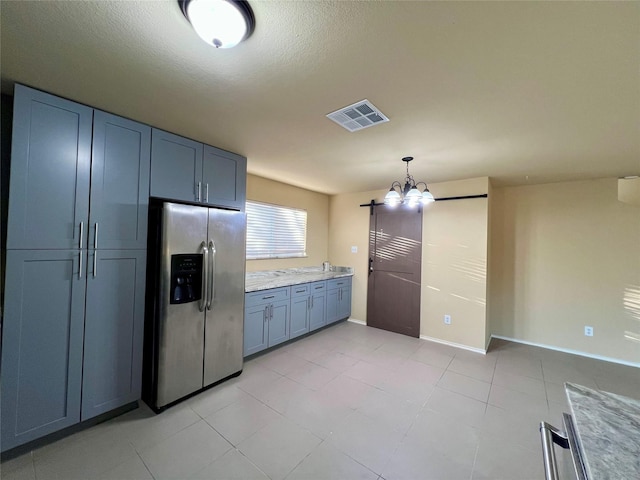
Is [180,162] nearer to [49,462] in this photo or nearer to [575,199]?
[49,462]

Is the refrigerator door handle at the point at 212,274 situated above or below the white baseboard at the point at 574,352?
above

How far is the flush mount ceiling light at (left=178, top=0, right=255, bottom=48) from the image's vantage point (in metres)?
1.04

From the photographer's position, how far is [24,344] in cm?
169

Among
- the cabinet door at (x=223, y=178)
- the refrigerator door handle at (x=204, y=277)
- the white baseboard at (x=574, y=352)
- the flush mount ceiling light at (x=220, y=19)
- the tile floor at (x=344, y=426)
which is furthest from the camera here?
the white baseboard at (x=574, y=352)

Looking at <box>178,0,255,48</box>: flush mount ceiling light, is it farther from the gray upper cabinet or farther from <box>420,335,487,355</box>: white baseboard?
<box>420,335,487,355</box>: white baseboard

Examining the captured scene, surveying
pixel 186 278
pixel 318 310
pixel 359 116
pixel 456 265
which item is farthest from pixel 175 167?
pixel 456 265

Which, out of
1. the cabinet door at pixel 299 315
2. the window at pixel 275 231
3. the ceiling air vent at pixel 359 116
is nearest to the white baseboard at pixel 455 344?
the cabinet door at pixel 299 315

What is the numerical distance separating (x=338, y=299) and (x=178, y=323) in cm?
278

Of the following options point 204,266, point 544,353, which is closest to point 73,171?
point 204,266

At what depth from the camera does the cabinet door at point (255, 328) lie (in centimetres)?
304

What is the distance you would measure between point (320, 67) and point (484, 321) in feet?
12.2

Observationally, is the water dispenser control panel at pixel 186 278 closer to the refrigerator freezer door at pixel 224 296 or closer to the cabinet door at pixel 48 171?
the refrigerator freezer door at pixel 224 296

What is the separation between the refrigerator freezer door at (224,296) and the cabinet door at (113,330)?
558 millimetres

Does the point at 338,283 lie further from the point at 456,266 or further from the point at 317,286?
the point at 456,266
